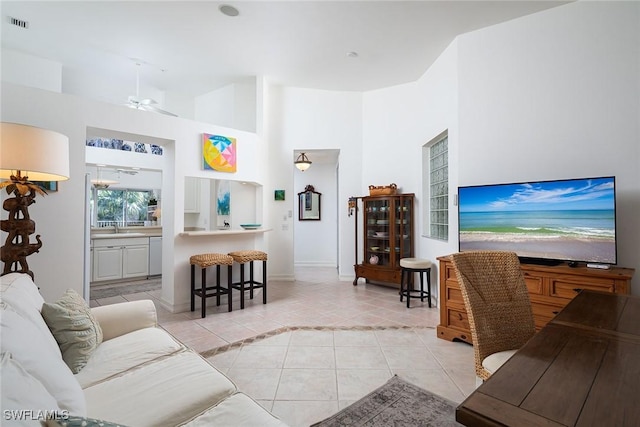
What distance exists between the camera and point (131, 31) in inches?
139

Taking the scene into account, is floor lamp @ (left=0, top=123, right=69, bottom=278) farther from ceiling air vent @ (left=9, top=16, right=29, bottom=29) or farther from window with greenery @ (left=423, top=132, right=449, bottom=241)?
window with greenery @ (left=423, top=132, right=449, bottom=241)

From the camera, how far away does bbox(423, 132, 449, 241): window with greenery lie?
4.01 metres

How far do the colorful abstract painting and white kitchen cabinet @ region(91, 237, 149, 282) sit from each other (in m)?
2.53

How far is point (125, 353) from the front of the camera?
164 centimetres

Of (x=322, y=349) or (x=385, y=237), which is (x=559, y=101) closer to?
(x=385, y=237)

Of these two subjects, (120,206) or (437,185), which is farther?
(120,206)

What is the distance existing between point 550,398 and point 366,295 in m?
3.82

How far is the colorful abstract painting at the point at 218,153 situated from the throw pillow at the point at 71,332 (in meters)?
2.68

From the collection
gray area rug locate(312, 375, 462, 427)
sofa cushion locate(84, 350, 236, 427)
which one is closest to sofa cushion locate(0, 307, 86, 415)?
sofa cushion locate(84, 350, 236, 427)

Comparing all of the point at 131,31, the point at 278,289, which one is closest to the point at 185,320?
the point at 278,289

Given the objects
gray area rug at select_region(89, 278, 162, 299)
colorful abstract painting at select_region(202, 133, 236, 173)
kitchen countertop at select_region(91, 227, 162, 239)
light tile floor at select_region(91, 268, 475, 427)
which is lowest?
light tile floor at select_region(91, 268, 475, 427)

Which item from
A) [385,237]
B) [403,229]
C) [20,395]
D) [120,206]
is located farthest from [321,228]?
[20,395]

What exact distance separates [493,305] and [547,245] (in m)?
1.46

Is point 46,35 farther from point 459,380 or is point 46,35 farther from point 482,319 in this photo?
point 459,380
